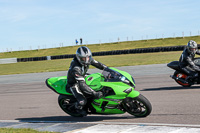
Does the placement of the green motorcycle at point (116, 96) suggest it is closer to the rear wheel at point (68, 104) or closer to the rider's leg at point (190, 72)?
the rear wheel at point (68, 104)

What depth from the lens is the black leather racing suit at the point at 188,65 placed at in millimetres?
11078

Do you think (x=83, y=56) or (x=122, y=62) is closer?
(x=83, y=56)

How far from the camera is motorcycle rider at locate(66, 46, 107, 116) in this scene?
6781mm

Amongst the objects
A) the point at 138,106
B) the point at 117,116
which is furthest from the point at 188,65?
the point at 138,106

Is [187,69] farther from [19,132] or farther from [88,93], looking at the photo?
[19,132]

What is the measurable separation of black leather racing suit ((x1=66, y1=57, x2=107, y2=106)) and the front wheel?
2.31 feet

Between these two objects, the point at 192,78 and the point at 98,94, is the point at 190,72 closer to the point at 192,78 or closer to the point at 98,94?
the point at 192,78

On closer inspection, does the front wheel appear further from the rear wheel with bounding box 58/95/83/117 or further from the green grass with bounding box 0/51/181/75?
the green grass with bounding box 0/51/181/75

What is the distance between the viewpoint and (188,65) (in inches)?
447

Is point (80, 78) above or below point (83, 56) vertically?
below

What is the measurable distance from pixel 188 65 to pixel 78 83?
227 inches

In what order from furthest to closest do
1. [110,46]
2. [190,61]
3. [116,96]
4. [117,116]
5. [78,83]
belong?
[110,46], [190,61], [117,116], [78,83], [116,96]

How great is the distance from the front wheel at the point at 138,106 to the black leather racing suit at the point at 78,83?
705 mm

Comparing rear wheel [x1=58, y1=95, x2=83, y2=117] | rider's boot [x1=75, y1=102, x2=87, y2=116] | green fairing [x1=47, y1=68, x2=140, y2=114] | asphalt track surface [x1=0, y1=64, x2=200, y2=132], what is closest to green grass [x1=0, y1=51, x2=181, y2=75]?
asphalt track surface [x1=0, y1=64, x2=200, y2=132]
